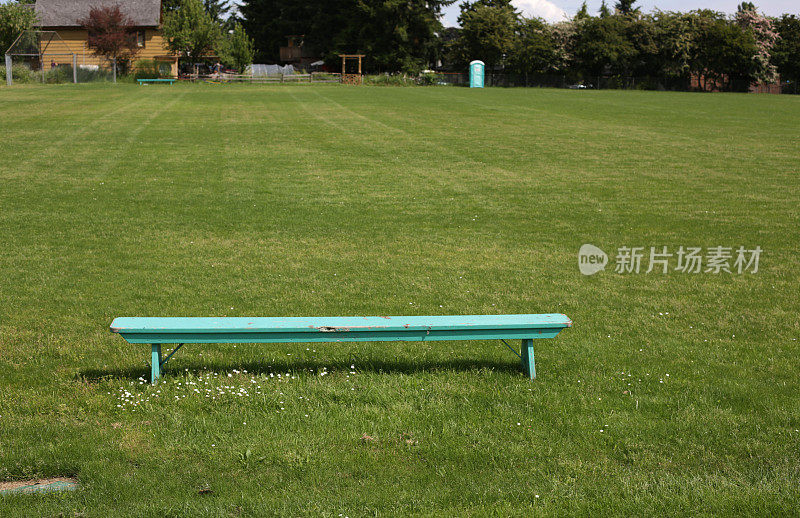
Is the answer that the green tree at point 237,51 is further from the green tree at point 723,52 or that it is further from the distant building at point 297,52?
the green tree at point 723,52

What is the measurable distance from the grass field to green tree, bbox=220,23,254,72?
47686 mm

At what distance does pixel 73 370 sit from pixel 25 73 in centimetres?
5090

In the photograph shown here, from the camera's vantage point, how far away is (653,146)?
22.7 m

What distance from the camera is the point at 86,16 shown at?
6028cm

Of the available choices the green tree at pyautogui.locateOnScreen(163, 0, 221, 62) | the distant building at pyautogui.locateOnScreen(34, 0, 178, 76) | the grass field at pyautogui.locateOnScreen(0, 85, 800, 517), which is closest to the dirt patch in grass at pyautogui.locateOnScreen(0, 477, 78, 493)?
the grass field at pyautogui.locateOnScreen(0, 85, 800, 517)

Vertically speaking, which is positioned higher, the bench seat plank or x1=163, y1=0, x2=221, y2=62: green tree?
x1=163, y1=0, x2=221, y2=62: green tree

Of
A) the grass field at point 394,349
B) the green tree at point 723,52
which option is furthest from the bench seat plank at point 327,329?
the green tree at point 723,52

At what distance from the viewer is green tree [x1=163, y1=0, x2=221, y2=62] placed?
57.2 metres

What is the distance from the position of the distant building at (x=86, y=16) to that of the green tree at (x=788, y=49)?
203ft

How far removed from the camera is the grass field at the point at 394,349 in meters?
4.20

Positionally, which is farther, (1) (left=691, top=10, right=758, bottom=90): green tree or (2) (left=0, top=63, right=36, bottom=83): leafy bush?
(1) (left=691, top=10, right=758, bottom=90): green tree

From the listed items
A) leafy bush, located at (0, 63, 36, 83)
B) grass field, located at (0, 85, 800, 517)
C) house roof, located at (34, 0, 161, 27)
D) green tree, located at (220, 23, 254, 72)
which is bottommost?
grass field, located at (0, 85, 800, 517)

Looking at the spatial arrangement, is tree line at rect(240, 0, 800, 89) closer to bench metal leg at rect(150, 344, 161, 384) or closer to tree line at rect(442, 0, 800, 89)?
tree line at rect(442, 0, 800, 89)

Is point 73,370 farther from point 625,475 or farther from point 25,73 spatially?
point 25,73
